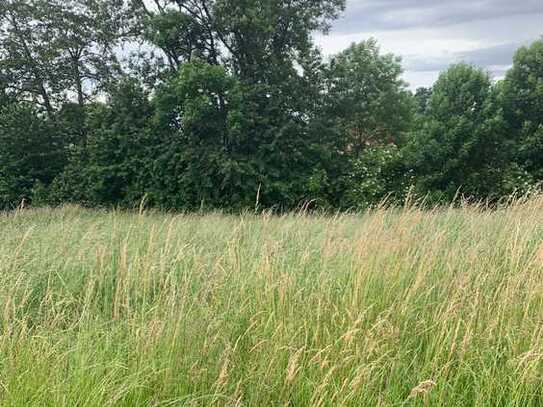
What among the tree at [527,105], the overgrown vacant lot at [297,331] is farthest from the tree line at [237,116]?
the overgrown vacant lot at [297,331]

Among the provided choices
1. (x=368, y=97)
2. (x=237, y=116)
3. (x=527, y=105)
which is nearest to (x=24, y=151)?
(x=237, y=116)

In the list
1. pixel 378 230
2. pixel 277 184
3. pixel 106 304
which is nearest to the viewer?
pixel 106 304

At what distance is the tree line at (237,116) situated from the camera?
659 inches

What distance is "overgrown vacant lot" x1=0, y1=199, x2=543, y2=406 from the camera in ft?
7.27

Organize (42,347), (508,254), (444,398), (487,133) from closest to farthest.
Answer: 1. (444,398)
2. (42,347)
3. (508,254)
4. (487,133)

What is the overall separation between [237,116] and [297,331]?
15.0 meters

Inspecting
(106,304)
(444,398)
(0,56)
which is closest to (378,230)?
(444,398)

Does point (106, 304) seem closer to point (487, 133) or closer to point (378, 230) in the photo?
point (378, 230)

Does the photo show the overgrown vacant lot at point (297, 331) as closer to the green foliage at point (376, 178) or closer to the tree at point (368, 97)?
the green foliage at point (376, 178)

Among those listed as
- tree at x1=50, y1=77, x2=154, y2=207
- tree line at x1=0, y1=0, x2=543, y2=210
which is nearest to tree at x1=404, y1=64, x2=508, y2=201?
tree line at x1=0, y1=0, x2=543, y2=210

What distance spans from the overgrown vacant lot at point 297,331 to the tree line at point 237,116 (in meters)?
13.4

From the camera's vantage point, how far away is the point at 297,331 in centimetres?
255

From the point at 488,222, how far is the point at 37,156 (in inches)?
857

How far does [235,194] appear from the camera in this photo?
58.8ft
